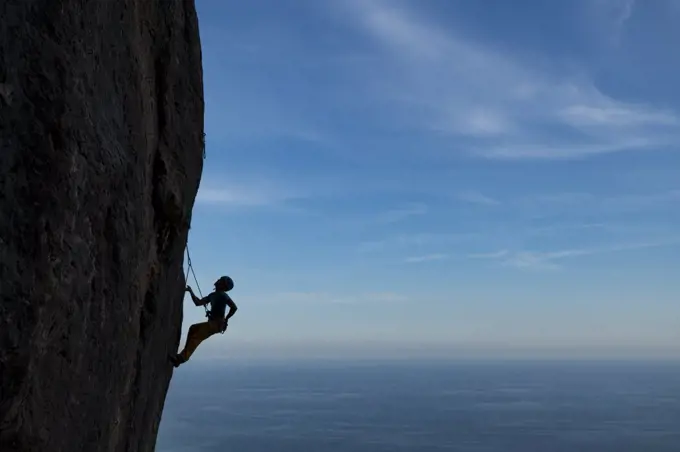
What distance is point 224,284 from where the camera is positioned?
433 inches

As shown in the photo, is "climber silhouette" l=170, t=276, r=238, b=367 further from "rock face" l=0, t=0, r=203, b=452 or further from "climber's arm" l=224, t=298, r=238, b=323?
"rock face" l=0, t=0, r=203, b=452

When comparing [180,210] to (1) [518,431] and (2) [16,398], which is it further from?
(1) [518,431]

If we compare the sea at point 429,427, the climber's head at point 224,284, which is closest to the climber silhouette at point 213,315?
the climber's head at point 224,284

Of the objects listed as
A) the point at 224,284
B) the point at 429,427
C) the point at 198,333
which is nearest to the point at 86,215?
the point at 224,284

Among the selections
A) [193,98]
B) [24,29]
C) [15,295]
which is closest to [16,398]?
[15,295]

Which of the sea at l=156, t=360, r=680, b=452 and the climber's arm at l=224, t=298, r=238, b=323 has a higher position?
the climber's arm at l=224, t=298, r=238, b=323

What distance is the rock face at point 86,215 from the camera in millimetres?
5406

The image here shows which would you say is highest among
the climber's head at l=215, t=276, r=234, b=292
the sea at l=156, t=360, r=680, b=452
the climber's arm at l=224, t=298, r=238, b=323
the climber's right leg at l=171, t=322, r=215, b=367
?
the climber's head at l=215, t=276, r=234, b=292

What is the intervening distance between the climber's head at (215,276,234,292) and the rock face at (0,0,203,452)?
1.31m

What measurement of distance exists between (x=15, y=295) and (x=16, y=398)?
0.92 meters

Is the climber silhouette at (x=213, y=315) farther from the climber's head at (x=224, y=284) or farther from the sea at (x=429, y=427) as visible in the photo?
the sea at (x=429, y=427)

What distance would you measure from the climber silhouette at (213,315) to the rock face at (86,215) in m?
1.31

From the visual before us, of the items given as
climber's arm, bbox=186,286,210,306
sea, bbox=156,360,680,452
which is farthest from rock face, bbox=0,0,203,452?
sea, bbox=156,360,680,452

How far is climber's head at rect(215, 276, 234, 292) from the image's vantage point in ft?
36.1
